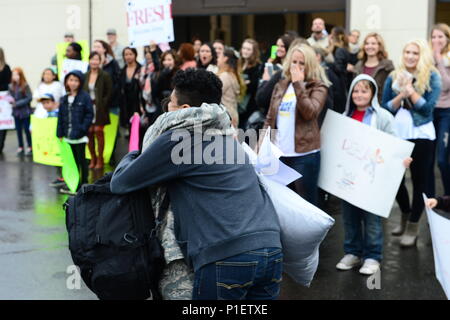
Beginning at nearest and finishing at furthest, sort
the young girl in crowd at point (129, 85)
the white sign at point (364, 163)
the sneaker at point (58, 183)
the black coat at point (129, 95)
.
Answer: the white sign at point (364, 163)
the sneaker at point (58, 183)
the black coat at point (129, 95)
the young girl in crowd at point (129, 85)

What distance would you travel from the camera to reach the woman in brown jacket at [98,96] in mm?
10820

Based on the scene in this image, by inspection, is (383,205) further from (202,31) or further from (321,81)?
(202,31)

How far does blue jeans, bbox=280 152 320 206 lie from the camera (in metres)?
6.42

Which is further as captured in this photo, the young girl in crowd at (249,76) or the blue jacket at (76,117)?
the young girl in crowd at (249,76)

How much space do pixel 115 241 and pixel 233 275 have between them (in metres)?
0.53

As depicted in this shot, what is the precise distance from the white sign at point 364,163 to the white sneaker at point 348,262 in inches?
19.6

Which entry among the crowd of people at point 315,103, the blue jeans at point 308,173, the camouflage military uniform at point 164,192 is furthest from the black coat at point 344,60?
the camouflage military uniform at point 164,192

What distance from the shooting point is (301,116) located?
634 cm

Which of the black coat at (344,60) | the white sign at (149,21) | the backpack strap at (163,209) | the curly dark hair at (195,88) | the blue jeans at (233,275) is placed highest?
the white sign at (149,21)

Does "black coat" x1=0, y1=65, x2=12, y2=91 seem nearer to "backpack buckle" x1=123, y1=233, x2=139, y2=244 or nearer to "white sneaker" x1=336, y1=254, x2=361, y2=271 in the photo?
"white sneaker" x1=336, y1=254, x2=361, y2=271

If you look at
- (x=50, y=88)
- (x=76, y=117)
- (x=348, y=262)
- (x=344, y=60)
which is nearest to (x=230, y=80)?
(x=76, y=117)

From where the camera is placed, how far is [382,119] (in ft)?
20.1

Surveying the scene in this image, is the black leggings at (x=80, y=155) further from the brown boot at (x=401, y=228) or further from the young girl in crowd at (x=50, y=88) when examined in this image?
the brown boot at (x=401, y=228)

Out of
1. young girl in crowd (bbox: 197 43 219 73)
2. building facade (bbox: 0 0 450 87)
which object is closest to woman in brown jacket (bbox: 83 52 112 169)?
young girl in crowd (bbox: 197 43 219 73)
